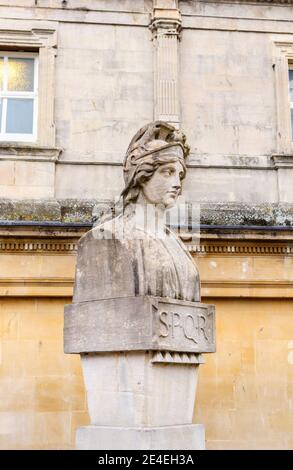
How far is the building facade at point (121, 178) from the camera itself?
400 inches

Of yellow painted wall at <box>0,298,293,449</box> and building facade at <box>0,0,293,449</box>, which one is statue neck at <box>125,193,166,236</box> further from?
yellow painted wall at <box>0,298,293,449</box>

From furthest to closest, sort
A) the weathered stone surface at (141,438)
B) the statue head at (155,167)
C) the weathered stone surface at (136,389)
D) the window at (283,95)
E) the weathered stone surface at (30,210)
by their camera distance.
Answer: the window at (283,95), the weathered stone surface at (30,210), the statue head at (155,167), the weathered stone surface at (136,389), the weathered stone surface at (141,438)

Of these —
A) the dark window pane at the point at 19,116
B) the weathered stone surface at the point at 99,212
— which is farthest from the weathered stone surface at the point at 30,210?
the dark window pane at the point at 19,116

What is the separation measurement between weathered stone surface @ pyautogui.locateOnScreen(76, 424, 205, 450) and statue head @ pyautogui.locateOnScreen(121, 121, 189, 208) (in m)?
1.83

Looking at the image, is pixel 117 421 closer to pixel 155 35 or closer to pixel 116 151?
pixel 116 151

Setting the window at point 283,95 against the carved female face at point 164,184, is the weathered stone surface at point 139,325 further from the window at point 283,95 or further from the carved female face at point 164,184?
the window at point 283,95

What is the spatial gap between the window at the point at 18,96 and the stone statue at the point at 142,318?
6.76m

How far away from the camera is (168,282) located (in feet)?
16.6

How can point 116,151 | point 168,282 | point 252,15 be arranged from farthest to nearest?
point 252,15 → point 116,151 → point 168,282

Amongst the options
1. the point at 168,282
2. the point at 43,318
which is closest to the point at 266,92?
the point at 43,318

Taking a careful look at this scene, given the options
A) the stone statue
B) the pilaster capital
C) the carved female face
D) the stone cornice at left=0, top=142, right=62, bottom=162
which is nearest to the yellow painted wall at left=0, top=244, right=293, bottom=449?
the stone cornice at left=0, top=142, right=62, bottom=162

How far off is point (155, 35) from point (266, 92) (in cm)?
239

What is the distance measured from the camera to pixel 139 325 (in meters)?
4.76

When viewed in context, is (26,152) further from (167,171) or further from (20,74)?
(167,171)
